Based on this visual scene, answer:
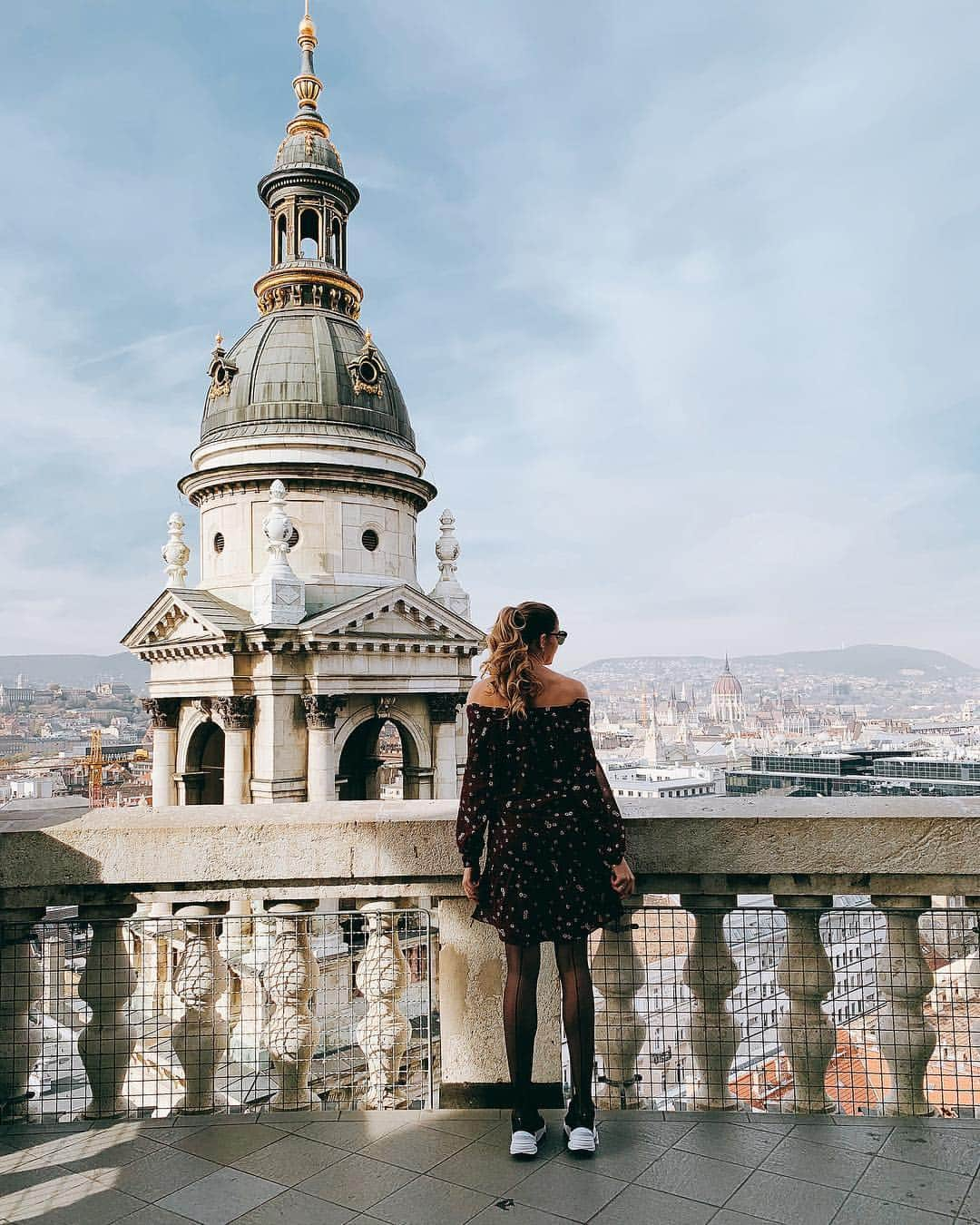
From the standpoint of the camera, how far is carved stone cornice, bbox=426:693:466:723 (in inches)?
878

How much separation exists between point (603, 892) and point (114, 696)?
552 ft

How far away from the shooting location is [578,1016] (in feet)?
10.8

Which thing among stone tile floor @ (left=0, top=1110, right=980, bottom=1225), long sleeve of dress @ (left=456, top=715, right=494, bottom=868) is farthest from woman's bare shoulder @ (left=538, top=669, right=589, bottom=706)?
stone tile floor @ (left=0, top=1110, right=980, bottom=1225)

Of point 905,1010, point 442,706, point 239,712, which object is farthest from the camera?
point 442,706

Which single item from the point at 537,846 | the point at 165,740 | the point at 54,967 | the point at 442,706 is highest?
the point at 442,706

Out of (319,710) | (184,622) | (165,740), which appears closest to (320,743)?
(319,710)

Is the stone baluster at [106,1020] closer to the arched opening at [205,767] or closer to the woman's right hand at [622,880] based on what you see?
the woman's right hand at [622,880]

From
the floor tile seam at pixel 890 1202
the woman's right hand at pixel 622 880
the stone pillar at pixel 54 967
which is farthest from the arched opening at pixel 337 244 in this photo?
the floor tile seam at pixel 890 1202

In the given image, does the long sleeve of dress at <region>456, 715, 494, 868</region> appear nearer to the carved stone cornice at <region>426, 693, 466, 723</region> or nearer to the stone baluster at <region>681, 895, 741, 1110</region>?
the stone baluster at <region>681, 895, 741, 1110</region>

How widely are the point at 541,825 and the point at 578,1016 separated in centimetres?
68

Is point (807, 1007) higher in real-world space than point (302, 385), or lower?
lower

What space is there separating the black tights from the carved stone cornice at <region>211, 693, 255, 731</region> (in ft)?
59.3

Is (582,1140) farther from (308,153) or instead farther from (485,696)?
(308,153)

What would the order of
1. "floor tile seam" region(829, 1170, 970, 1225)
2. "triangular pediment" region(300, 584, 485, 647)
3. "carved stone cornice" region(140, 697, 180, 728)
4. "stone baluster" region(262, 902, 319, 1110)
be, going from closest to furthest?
"floor tile seam" region(829, 1170, 970, 1225), "stone baluster" region(262, 902, 319, 1110), "triangular pediment" region(300, 584, 485, 647), "carved stone cornice" region(140, 697, 180, 728)
